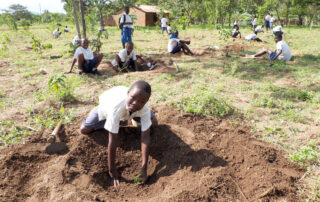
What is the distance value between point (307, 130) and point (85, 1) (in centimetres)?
1940

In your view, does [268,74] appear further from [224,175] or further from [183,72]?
[224,175]

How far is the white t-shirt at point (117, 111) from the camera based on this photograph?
212 centimetres

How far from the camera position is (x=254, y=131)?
289 centimetres

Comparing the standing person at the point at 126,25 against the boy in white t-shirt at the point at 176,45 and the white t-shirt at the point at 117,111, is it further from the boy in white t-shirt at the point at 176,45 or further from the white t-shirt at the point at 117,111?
the white t-shirt at the point at 117,111

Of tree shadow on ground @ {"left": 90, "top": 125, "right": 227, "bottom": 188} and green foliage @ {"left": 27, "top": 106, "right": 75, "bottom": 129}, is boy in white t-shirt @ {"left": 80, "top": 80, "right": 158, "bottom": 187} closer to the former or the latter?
tree shadow on ground @ {"left": 90, "top": 125, "right": 227, "bottom": 188}

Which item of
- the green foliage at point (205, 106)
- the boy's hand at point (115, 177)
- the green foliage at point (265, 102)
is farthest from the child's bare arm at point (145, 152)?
the green foliage at point (265, 102)

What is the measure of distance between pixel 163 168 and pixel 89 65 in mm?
3435

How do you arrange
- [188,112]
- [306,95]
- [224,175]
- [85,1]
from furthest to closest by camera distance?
[85,1] → [306,95] → [188,112] → [224,175]

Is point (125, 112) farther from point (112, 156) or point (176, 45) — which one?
point (176, 45)

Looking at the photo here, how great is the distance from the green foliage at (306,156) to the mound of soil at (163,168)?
12 cm

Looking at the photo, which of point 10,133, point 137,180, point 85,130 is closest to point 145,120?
Answer: point 137,180

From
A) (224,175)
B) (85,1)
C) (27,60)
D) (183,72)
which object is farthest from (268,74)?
(85,1)

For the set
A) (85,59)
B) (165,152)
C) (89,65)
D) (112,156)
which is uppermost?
(85,59)

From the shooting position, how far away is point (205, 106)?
3414mm
